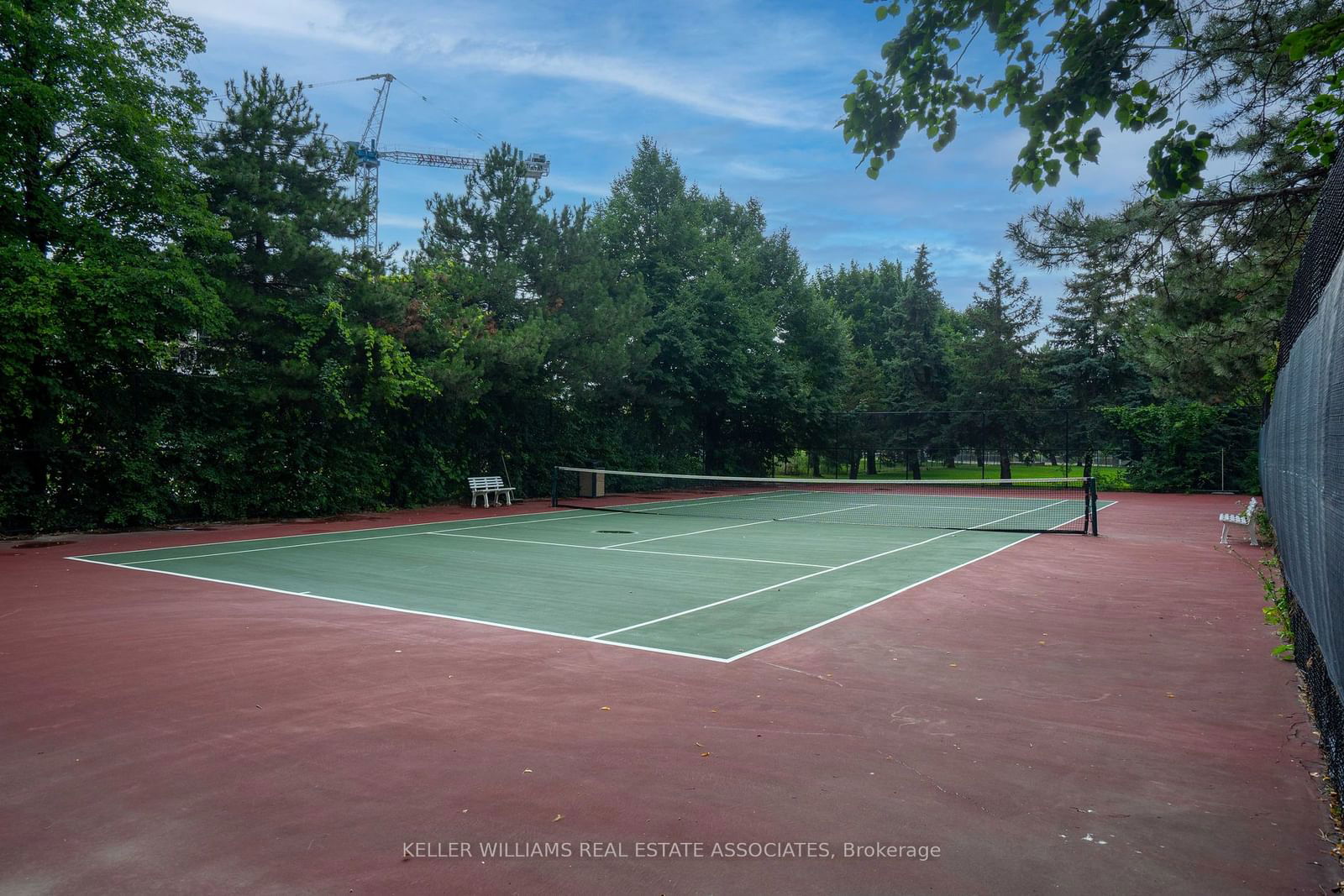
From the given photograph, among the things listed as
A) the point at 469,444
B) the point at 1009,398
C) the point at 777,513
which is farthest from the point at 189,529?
the point at 1009,398

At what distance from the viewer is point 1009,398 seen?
1426 inches

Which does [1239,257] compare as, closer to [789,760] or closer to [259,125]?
[789,760]

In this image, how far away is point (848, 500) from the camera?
2572 cm

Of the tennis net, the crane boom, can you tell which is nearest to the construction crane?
the crane boom

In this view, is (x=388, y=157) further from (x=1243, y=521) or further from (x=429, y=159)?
(x=1243, y=521)

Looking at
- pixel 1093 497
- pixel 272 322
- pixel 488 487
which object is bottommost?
pixel 488 487

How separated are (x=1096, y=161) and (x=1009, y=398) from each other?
33397 millimetres

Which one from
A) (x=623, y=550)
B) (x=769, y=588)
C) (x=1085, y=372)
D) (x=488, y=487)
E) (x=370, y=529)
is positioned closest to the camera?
(x=769, y=588)

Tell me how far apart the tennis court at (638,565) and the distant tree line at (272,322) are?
322 cm

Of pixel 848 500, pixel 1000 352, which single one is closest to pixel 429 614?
pixel 848 500

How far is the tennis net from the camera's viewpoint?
59.8ft

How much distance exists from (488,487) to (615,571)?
11596 millimetres

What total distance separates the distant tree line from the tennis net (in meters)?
1.28

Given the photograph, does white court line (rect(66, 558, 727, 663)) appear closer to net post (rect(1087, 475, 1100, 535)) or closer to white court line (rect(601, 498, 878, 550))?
white court line (rect(601, 498, 878, 550))
